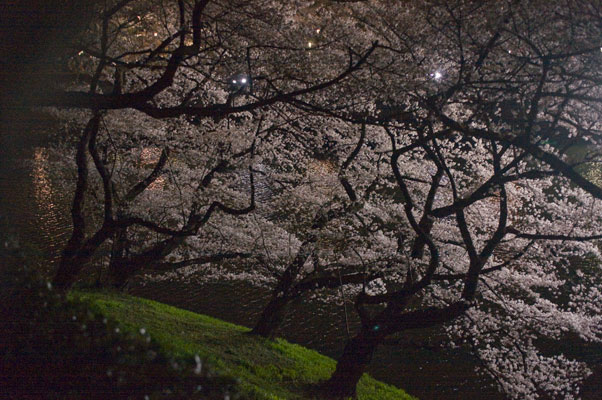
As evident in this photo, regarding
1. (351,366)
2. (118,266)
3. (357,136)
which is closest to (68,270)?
(118,266)

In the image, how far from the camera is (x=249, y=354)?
7.54m

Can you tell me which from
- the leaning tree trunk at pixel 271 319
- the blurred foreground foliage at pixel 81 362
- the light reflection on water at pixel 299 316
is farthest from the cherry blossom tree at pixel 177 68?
the light reflection on water at pixel 299 316

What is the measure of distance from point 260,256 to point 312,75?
3592 millimetres

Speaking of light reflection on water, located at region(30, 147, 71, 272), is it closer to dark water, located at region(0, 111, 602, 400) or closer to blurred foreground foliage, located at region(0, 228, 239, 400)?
dark water, located at region(0, 111, 602, 400)

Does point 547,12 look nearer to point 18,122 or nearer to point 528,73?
point 528,73

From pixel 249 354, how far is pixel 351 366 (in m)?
1.83

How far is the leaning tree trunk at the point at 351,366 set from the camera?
6.48 metres

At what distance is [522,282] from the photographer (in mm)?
9023

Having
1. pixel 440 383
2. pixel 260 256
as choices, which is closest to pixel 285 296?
pixel 260 256

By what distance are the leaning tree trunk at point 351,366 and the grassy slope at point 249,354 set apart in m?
0.39

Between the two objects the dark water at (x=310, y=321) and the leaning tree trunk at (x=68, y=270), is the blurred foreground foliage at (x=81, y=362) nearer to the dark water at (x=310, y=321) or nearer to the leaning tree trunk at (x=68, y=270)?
the leaning tree trunk at (x=68, y=270)

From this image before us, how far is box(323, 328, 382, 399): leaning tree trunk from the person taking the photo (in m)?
6.48

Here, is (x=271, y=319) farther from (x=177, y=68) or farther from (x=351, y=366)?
(x=177, y=68)

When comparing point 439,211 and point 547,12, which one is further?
point 439,211
